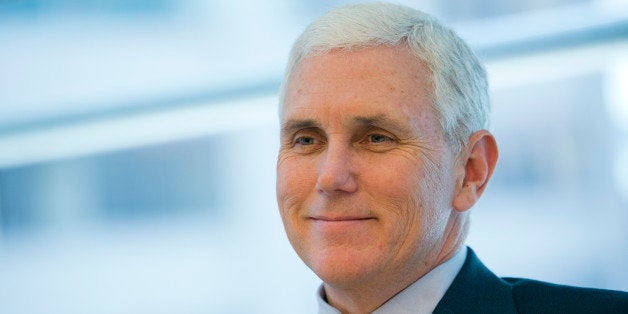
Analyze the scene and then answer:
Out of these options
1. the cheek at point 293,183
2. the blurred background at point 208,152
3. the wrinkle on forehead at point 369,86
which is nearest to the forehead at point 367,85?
the wrinkle on forehead at point 369,86

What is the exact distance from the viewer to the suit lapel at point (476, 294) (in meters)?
1.67

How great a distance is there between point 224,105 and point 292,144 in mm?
1594

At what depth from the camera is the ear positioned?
1.71m

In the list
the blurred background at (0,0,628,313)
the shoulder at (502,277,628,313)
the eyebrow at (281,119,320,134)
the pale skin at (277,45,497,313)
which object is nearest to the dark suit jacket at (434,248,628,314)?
the shoulder at (502,277,628,313)

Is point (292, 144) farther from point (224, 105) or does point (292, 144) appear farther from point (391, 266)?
point (224, 105)

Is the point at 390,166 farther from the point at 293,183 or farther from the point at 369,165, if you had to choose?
the point at 293,183

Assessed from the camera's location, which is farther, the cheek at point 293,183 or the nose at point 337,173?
the cheek at point 293,183

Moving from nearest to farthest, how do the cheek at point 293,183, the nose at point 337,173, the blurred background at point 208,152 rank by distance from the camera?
the nose at point 337,173
the cheek at point 293,183
the blurred background at point 208,152

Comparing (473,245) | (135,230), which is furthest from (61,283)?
(473,245)

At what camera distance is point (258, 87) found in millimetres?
3217

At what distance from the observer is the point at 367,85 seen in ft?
5.16

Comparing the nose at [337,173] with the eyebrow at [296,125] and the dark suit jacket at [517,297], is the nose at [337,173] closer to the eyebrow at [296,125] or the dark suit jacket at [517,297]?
the eyebrow at [296,125]

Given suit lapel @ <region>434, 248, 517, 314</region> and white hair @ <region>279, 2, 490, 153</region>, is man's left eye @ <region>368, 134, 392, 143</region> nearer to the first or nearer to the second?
white hair @ <region>279, 2, 490, 153</region>

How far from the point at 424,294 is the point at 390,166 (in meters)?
0.31
